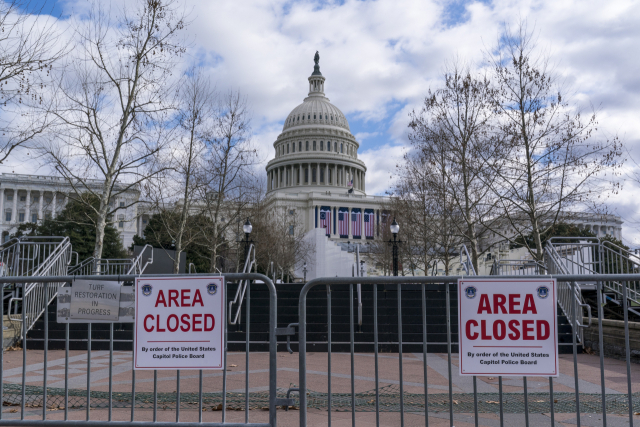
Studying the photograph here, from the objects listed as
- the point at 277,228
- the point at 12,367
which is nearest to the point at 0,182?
the point at 277,228

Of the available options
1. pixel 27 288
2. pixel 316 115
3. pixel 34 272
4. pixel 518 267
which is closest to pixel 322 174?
pixel 316 115

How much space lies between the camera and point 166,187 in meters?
21.4

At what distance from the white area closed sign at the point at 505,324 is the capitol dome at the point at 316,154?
9614 cm

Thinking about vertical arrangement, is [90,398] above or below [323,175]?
below

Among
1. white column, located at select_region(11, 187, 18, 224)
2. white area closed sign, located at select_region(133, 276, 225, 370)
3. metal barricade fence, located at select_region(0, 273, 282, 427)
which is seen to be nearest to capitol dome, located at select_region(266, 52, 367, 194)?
white column, located at select_region(11, 187, 18, 224)

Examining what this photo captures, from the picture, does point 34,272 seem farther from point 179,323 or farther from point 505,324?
point 505,324

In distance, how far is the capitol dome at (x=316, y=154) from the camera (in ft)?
343

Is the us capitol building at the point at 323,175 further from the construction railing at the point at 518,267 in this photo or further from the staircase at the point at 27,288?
the staircase at the point at 27,288

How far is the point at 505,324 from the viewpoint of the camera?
3826 mm

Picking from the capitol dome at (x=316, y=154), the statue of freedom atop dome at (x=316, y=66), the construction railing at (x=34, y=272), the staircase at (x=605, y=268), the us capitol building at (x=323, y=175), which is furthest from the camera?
the statue of freedom atop dome at (x=316, y=66)

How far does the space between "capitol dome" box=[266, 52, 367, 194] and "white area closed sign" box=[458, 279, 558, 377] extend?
315ft

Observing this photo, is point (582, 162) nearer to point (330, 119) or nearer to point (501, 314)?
point (501, 314)

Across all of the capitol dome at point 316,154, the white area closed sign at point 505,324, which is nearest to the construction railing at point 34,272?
the white area closed sign at point 505,324

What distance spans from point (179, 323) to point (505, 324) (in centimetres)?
238
